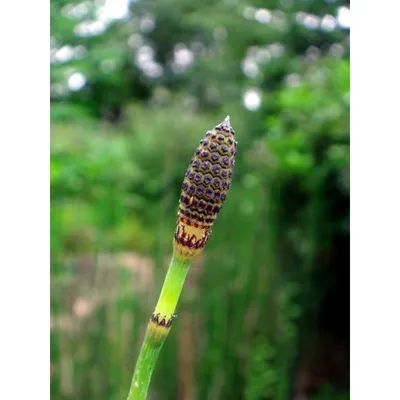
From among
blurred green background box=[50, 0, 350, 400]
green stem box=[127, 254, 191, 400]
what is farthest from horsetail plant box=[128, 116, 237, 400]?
blurred green background box=[50, 0, 350, 400]
